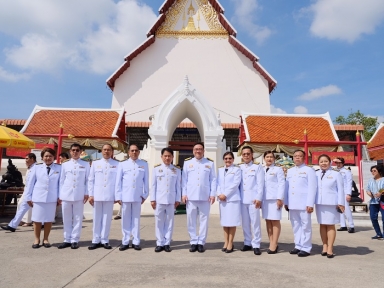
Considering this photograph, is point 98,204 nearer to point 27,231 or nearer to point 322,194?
point 27,231

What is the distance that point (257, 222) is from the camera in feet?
14.7

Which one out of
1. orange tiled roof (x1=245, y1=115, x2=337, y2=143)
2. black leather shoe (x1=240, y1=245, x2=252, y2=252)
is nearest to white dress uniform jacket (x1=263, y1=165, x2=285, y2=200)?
black leather shoe (x1=240, y1=245, x2=252, y2=252)

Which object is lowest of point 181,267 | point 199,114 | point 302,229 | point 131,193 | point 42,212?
point 181,267

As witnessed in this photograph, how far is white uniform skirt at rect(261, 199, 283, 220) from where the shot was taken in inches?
175

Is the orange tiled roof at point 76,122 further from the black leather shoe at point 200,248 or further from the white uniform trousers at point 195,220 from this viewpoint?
the black leather shoe at point 200,248

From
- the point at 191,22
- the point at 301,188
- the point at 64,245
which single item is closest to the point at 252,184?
the point at 301,188

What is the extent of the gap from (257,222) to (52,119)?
10.4m

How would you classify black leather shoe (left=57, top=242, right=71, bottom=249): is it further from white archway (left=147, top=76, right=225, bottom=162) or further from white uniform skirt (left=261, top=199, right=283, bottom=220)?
white archway (left=147, top=76, right=225, bottom=162)

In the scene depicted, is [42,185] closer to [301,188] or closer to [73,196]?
[73,196]

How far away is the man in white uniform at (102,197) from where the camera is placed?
4555mm

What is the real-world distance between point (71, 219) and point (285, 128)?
958cm

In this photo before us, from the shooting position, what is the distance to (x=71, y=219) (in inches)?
182

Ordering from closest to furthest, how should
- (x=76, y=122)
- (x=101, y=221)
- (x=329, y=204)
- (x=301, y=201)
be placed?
(x=329, y=204) → (x=301, y=201) → (x=101, y=221) → (x=76, y=122)

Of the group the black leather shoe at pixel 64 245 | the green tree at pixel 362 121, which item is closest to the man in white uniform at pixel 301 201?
the black leather shoe at pixel 64 245
